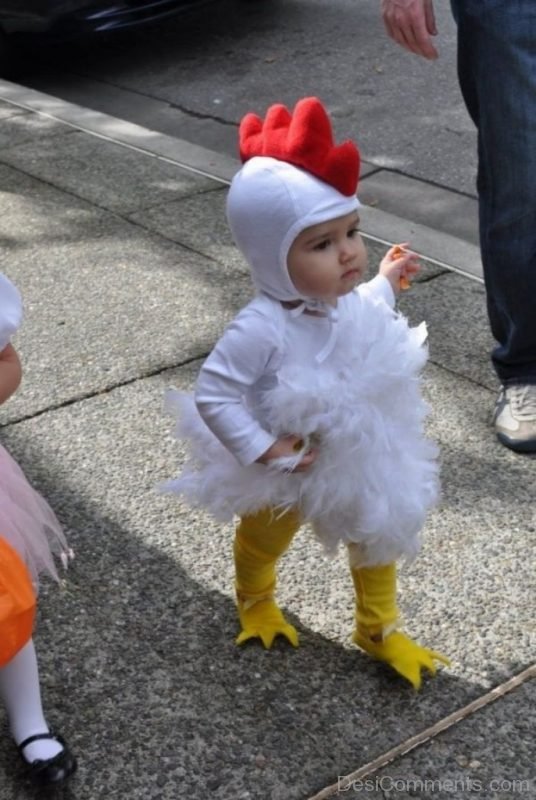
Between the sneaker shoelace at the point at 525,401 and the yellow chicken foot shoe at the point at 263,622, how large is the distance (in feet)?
3.46

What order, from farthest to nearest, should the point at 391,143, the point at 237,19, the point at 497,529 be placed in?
the point at 237,19 < the point at 391,143 < the point at 497,529

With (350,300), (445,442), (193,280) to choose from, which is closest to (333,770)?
(350,300)

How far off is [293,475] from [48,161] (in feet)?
12.2

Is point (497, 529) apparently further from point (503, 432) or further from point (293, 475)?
point (293, 475)

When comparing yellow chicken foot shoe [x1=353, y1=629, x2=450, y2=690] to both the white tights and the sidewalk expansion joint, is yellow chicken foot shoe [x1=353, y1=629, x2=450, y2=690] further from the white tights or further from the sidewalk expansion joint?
the sidewalk expansion joint

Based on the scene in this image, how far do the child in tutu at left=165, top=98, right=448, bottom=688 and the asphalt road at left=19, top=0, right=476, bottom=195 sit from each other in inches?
126

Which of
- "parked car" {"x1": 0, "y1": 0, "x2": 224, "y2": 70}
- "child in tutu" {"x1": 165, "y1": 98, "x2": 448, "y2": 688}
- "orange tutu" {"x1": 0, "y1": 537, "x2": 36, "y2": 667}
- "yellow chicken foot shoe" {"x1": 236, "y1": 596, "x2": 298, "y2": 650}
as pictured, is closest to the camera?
"orange tutu" {"x1": 0, "y1": 537, "x2": 36, "y2": 667}

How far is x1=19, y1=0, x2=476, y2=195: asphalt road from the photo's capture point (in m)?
6.18

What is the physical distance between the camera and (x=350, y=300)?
243 cm

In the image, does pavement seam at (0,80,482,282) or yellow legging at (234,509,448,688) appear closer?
yellow legging at (234,509,448,688)

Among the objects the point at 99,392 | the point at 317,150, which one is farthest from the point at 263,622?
the point at 99,392

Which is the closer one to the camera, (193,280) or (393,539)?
(393,539)

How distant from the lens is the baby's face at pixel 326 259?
227 cm

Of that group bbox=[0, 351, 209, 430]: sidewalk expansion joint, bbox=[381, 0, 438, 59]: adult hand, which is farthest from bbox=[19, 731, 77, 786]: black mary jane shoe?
bbox=[381, 0, 438, 59]: adult hand
